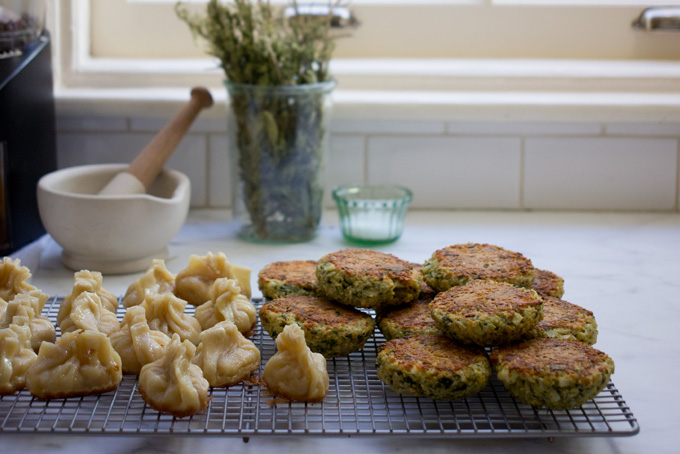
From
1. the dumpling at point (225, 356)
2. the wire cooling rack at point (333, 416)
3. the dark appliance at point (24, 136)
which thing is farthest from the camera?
the dark appliance at point (24, 136)

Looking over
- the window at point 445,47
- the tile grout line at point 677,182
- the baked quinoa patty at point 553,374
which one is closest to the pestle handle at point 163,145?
the window at point 445,47

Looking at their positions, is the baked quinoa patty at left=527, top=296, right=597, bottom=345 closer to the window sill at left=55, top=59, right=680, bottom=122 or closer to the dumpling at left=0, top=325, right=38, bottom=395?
the dumpling at left=0, top=325, right=38, bottom=395

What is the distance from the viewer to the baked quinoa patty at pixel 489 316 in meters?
0.88

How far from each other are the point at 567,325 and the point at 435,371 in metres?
0.20

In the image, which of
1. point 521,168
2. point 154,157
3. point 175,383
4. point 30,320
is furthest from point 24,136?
point 521,168

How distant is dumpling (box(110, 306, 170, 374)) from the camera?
89 centimetres

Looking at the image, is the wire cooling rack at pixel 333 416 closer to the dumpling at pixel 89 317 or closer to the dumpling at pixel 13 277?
the dumpling at pixel 89 317

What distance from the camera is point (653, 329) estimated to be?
1.14 m

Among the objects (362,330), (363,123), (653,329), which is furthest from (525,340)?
(363,123)

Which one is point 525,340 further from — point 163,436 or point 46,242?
point 46,242

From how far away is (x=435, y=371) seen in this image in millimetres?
833

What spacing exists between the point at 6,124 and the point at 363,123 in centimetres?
71

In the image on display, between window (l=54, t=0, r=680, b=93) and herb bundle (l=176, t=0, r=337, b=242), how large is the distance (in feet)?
1.07

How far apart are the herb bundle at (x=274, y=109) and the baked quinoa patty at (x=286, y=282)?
35 cm
